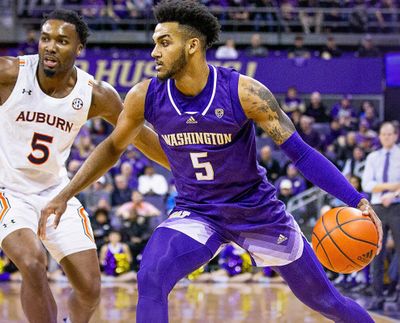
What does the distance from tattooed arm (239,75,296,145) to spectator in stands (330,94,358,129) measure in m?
11.8

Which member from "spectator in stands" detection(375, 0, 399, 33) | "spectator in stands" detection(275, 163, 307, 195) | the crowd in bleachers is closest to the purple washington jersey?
"spectator in stands" detection(275, 163, 307, 195)

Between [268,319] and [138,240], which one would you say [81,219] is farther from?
[138,240]

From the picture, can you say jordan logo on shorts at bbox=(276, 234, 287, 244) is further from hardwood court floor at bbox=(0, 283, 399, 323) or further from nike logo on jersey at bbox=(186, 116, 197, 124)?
hardwood court floor at bbox=(0, 283, 399, 323)

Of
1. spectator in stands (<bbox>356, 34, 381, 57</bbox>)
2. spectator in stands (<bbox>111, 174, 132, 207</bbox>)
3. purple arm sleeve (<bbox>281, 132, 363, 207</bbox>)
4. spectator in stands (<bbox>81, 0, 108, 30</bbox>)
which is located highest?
spectator in stands (<bbox>81, 0, 108, 30</bbox>)

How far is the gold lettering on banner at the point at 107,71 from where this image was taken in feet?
58.8

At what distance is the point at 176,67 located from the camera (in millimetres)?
4809

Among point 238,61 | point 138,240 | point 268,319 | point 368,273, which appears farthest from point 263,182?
point 238,61

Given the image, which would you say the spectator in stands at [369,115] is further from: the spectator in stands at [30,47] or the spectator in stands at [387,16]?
the spectator in stands at [30,47]

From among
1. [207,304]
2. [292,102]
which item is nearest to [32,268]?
[207,304]

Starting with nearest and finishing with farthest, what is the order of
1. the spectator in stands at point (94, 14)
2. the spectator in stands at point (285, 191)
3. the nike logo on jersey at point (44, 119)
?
1. the nike logo on jersey at point (44, 119)
2. the spectator in stands at point (285, 191)
3. the spectator in stands at point (94, 14)

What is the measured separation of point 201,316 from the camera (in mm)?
→ 8477

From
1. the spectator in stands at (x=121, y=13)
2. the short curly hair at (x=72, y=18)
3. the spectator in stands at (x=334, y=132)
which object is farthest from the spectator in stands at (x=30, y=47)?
the short curly hair at (x=72, y=18)

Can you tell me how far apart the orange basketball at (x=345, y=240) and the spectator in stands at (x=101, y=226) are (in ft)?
25.1

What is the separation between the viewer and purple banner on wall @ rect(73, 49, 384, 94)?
1791 cm
